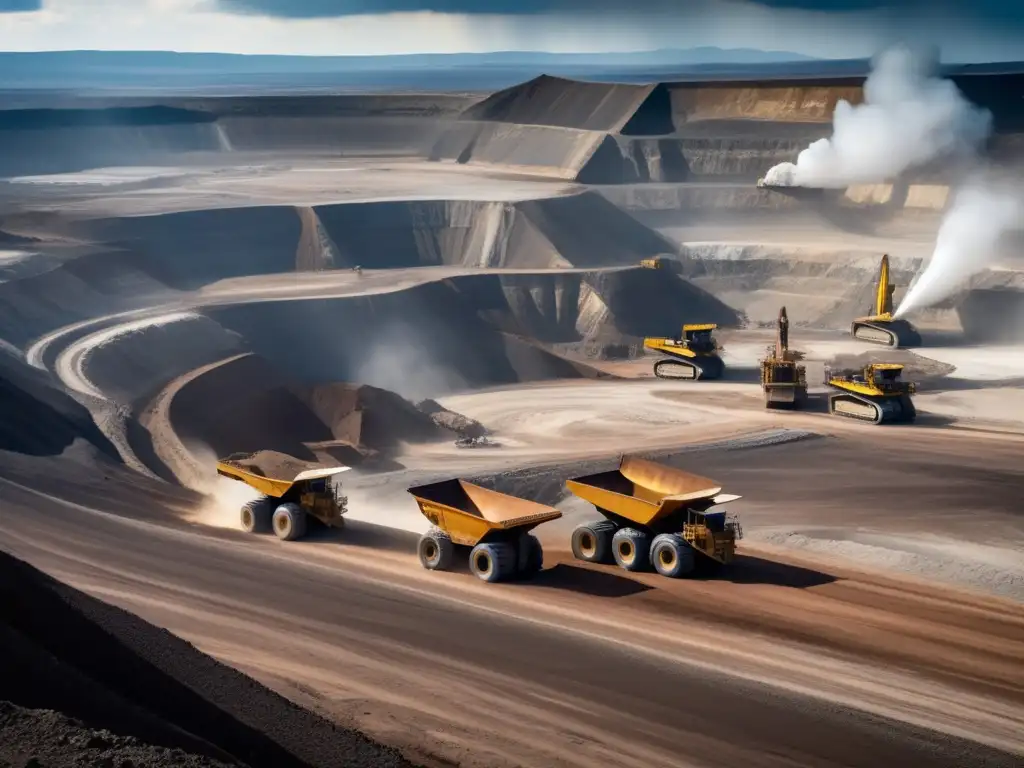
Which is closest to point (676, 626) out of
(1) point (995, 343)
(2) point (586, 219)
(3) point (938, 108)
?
(1) point (995, 343)

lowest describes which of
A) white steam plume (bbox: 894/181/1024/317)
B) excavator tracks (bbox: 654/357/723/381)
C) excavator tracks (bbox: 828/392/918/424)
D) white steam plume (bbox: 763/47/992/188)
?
excavator tracks (bbox: 828/392/918/424)

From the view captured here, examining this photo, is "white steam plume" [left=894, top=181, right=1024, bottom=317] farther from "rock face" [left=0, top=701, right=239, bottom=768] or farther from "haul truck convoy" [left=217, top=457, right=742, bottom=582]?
"rock face" [left=0, top=701, right=239, bottom=768]

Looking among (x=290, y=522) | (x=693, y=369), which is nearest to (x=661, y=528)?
(x=290, y=522)

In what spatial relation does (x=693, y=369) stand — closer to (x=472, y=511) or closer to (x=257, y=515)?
(x=257, y=515)

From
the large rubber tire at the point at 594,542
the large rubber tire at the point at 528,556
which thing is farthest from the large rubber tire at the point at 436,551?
the large rubber tire at the point at 594,542

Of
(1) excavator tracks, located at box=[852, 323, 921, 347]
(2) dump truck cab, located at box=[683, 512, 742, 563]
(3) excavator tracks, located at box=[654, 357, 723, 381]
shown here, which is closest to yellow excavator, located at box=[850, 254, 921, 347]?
(1) excavator tracks, located at box=[852, 323, 921, 347]

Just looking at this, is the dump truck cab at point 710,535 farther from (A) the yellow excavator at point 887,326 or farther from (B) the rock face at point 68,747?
(A) the yellow excavator at point 887,326
